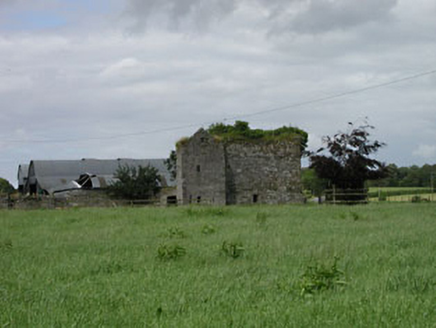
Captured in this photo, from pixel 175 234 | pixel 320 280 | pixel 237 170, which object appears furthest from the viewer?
pixel 237 170

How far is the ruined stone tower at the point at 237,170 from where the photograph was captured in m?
41.1

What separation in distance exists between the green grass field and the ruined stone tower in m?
23.7

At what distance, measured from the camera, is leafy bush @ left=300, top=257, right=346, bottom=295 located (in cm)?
801

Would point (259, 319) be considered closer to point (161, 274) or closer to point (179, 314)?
point (179, 314)

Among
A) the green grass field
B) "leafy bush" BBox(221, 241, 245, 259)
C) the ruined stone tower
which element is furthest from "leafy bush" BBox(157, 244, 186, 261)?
the ruined stone tower

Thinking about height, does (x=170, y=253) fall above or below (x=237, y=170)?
below

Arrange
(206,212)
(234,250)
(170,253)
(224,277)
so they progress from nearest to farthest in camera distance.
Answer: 1. (224,277)
2. (170,253)
3. (234,250)
4. (206,212)

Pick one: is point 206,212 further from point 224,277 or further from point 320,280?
point 320,280

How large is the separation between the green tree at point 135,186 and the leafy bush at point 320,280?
44857 millimetres

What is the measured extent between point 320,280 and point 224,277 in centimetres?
165

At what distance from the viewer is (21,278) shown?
31.6 feet

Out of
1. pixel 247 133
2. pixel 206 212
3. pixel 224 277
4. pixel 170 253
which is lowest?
pixel 224 277

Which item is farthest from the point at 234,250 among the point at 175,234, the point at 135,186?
the point at 135,186

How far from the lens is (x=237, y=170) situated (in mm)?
41875
